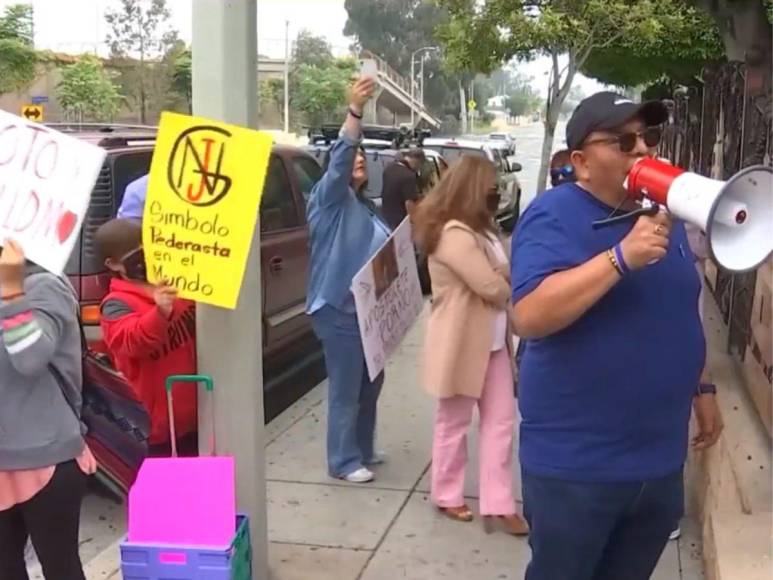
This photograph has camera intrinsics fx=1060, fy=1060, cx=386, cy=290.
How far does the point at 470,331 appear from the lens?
15.1ft

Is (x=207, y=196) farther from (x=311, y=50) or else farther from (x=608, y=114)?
(x=311, y=50)

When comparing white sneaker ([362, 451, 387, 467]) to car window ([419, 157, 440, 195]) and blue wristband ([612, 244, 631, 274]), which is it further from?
car window ([419, 157, 440, 195])

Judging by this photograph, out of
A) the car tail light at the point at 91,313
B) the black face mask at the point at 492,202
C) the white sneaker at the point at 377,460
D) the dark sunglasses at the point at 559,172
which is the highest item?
the dark sunglasses at the point at 559,172

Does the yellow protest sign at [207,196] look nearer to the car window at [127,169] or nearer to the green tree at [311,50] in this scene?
the car window at [127,169]

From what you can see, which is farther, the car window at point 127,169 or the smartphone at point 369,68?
the car window at point 127,169

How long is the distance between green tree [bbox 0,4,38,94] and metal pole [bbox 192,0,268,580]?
37760 mm

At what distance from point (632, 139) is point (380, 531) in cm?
278

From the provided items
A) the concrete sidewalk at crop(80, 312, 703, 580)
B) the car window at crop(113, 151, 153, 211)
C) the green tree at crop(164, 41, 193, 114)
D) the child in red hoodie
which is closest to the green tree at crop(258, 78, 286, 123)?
the green tree at crop(164, 41, 193, 114)

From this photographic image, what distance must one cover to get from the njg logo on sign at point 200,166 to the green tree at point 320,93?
62.8m

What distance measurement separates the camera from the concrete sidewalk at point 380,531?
4348mm

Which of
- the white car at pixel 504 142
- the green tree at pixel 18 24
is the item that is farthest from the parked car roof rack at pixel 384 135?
the green tree at pixel 18 24

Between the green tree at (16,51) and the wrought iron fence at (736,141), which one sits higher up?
the green tree at (16,51)

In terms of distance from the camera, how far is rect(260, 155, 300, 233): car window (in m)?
7.13

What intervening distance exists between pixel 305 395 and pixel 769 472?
12.7 ft
